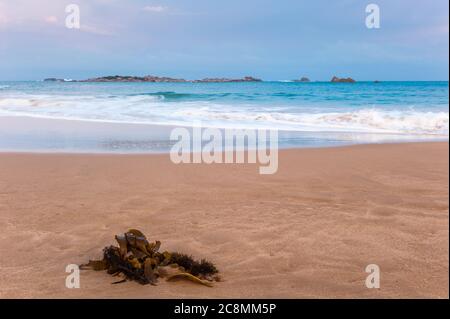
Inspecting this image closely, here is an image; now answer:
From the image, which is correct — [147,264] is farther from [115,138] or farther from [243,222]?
[115,138]

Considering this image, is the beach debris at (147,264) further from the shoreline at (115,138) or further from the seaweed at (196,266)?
the shoreline at (115,138)

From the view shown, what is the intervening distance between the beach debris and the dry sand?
3.0 inches

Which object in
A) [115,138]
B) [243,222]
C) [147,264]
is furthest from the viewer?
[115,138]

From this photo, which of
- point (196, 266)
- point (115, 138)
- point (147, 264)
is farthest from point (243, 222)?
point (115, 138)

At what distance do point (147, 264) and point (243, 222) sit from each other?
1448 millimetres

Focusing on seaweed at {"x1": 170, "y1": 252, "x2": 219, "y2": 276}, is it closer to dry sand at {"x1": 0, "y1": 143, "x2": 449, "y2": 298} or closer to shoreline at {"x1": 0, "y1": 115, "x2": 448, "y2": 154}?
dry sand at {"x1": 0, "y1": 143, "x2": 449, "y2": 298}

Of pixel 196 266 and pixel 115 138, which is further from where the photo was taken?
pixel 115 138

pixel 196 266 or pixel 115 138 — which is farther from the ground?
pixel 115 138

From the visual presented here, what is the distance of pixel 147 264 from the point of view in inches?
136

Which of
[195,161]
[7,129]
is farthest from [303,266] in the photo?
[7,129]

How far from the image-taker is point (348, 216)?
15.8ft

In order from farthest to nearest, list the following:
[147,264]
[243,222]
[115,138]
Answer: [115,138] < [243,222] < [147,264]

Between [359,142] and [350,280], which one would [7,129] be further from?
[350,280]
